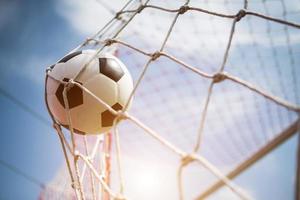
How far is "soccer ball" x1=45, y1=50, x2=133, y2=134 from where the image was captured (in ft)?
6.29

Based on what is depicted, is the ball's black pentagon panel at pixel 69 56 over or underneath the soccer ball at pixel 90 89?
over

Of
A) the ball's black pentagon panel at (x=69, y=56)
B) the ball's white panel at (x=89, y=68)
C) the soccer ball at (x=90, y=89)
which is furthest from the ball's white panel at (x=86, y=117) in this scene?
the ball's black pentagon panel at (x=69, y=56)

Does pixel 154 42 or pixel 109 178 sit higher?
pixel 154 42

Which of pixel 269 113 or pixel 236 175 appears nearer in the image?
pixel 236 175

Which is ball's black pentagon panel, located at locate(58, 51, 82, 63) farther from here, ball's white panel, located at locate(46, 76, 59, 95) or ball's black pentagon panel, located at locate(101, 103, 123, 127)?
ball's black pentagon panel, located at locate(101, 103, 123, 127)

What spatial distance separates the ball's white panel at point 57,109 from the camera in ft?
6.53

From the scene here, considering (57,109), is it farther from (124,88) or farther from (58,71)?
(124,88)

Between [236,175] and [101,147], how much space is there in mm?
2086

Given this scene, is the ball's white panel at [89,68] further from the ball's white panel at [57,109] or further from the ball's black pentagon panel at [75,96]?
the ball's white panel at [57,109]

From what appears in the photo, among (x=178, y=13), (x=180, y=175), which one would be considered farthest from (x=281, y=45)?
(x=180, y=175)

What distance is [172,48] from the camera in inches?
143

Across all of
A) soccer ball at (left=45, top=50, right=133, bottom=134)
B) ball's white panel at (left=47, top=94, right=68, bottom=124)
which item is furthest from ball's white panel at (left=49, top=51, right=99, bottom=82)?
ball's white panel at (left=47, top=94, right=68, bottom=124)

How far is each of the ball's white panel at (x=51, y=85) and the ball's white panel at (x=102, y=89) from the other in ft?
0.66

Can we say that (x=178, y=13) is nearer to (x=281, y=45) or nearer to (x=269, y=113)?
(x=281, y=45)
